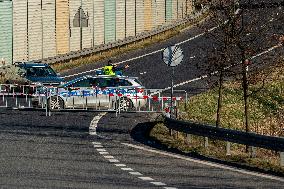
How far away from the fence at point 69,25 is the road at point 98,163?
2361 centimetres

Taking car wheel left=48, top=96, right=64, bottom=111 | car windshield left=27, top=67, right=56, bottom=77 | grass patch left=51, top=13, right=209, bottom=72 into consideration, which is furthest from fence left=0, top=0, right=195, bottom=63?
car wheel left=48, top=96, right=64, bottom=111

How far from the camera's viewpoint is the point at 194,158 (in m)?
22.1

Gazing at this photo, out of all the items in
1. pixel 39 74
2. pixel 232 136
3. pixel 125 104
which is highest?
pixel 39 74

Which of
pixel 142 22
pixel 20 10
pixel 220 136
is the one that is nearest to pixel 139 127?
pixel 220 136

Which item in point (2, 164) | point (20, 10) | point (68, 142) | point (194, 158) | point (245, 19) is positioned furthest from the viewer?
point (20, 10)

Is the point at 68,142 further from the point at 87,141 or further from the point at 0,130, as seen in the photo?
the point at 0,130

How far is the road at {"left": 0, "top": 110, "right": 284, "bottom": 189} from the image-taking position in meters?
17.3

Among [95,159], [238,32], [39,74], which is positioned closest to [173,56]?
[238,32]

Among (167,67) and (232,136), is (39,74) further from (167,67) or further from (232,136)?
(232,136)

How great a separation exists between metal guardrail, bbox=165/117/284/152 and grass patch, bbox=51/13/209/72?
29351 millimetres

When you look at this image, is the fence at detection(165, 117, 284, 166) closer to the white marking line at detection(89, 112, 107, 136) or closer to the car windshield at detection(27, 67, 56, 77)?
the white marking line at detection(89, 112, 107, 136)

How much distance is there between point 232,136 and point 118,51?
43.0m

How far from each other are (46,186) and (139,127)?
14513 millimetres

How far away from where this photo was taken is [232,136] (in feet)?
73.9
